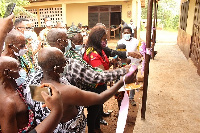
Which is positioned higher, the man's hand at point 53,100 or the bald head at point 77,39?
the bald head at point 77,39

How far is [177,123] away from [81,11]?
1241 centimetres

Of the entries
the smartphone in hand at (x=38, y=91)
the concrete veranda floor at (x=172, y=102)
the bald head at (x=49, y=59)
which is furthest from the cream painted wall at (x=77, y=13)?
the smartphone in hand at (x=38, y=91)

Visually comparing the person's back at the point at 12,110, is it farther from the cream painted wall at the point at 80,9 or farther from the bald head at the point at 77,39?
the cream painted wall at the point at 80,9

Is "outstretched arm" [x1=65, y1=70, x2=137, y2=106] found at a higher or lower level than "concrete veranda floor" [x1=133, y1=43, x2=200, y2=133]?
higher

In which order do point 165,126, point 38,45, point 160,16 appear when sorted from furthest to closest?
1. point 160,16
2. point 38,45
3. point 165,126

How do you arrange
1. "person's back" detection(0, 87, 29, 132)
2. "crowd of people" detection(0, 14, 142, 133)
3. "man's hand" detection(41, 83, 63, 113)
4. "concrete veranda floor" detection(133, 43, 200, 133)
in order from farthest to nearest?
1. "concrete veranda floor" detection(133, 43, 200, 133)
2. "person's back" detection(0, 87, 29, 132)
3. "crowd of people" detection(0, 14, 142, 133)
4. "man's hand" detection(41, 83, 63, 113)

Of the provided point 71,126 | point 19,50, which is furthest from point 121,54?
point 71,126

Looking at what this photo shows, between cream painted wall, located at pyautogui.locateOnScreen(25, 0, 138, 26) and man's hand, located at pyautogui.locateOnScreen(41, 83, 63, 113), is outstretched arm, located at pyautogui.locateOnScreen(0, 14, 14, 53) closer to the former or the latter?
man's hand, located at pyautogui.locateOnScreen(41, 83, 63, 113)

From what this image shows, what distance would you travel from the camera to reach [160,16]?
29328 mm

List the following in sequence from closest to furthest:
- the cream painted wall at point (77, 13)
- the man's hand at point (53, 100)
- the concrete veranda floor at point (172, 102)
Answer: the man's hand at point (53, 100) < the concrete veranda floor at point (172, 102) < the cream painted wall at point (77, 13)

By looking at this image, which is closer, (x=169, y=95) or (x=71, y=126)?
(x=71, y=126)

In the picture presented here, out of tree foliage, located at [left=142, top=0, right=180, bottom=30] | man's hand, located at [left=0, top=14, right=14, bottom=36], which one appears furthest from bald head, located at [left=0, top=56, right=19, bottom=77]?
tree foliage, located at [left=142, top=0, right=180, bottom=30]

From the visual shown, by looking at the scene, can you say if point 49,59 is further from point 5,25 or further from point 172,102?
point 172,102

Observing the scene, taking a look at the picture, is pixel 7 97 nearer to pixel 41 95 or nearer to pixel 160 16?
pixel 41 95
